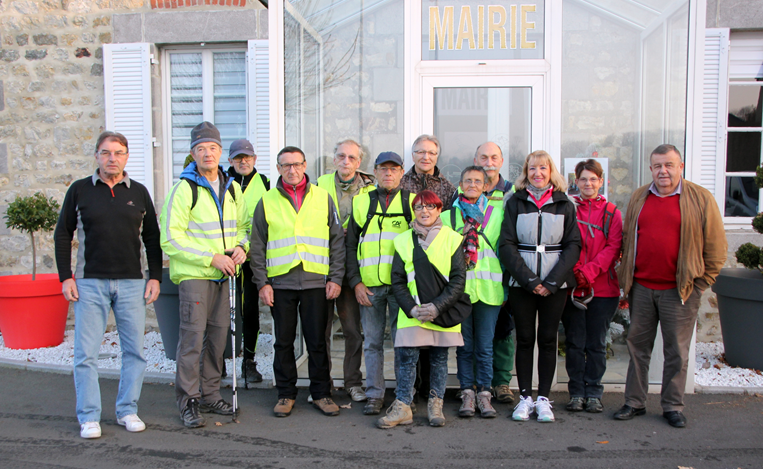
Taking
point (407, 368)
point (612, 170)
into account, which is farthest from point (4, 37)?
point (612, 170)

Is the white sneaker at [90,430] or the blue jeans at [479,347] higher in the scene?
the blue jeans at [479,347]

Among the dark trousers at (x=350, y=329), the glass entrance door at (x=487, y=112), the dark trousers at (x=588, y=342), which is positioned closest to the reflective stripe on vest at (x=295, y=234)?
the dark trousers at (x=350, y=329)

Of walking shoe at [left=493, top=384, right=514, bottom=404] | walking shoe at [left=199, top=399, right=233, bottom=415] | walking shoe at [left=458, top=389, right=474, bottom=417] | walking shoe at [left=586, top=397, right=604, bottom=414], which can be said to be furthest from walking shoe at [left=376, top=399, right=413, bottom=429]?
walking shoe at [left=586, top=397, right=604, bottom=414]

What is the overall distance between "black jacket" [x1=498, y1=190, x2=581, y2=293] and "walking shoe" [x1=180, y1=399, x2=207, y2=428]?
7.85 feet

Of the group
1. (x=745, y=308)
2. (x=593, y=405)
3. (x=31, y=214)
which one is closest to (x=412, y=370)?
(x=593, y=405)

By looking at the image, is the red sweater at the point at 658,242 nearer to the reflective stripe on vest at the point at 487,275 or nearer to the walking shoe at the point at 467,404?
the reflective stripe on vest at the point at 487,275

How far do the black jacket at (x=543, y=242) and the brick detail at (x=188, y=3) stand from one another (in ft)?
13.9

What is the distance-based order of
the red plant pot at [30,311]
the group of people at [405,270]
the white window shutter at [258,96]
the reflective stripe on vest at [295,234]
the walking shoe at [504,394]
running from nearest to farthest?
1. the group of people at [405,270]
2. the reflective stripe on vest at [295,234]
3. the walking shoe at [504,394]
4. the red plant pot at [30,311]
5. the white window shutter at [258,96]

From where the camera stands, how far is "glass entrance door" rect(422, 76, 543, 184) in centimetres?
500

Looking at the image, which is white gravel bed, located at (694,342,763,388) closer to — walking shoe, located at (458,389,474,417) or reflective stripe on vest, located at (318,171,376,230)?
walking shoe, located at (458,389,474,417)

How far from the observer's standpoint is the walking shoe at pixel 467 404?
3922mm

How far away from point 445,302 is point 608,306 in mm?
1293

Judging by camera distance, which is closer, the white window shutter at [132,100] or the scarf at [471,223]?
the scarf at [471,223]

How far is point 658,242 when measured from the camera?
385cm
